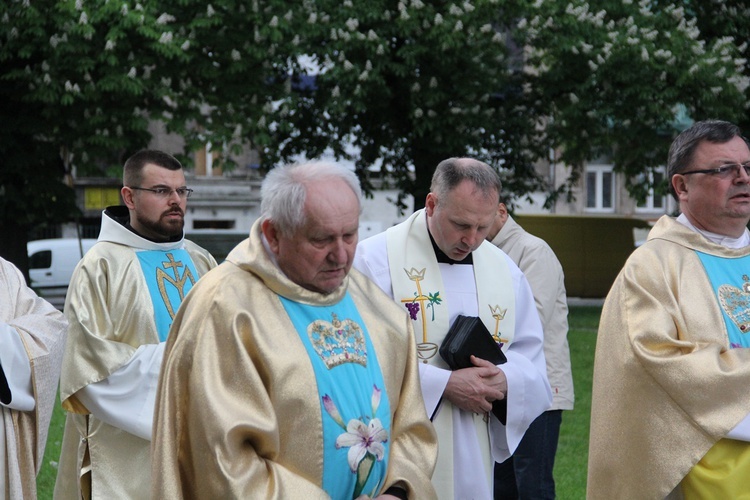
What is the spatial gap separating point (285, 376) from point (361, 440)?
1.06 ft

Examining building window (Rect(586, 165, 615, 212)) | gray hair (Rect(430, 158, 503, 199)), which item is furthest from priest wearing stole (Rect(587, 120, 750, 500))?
building window (Rect(586, 165, 615, 212))

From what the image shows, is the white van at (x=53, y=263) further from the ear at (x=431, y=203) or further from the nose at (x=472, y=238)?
the nose at (x=472, y=238)

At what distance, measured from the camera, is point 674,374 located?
3.93 meters

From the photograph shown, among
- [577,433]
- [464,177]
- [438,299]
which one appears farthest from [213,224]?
[464,177]

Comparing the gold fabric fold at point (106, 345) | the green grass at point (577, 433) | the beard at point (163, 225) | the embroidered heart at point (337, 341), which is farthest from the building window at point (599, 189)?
the embroidered heart at point (337, 341)

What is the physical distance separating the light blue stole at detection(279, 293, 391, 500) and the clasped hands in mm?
868

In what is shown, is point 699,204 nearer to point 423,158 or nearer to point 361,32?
point 361,32

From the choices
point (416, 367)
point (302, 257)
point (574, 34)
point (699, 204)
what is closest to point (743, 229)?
point (699, 204)

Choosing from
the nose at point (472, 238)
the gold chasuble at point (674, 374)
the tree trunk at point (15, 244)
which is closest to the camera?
→ the gold chasuble at point (674, 374)

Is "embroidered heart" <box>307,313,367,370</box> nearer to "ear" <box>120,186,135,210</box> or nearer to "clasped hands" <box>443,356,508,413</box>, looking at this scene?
"clasped hands" <box>443,356,508,413</box>

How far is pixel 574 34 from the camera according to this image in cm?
1636

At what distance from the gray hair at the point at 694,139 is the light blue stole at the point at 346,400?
5.00 feet

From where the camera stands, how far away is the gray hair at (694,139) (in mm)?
4195

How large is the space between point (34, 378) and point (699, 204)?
2.59m
